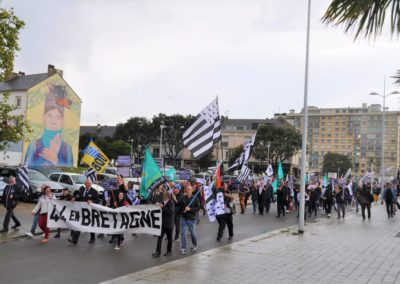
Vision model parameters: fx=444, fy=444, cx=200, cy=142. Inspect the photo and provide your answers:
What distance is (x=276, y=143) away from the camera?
7506 cm

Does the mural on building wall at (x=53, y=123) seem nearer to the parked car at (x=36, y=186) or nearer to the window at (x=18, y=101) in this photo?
the window at (x=18, y=101)

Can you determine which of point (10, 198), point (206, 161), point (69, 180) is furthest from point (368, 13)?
point (206, 161)

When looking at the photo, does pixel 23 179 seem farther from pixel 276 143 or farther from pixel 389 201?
pixel 276 143

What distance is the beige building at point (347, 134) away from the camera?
156 meters

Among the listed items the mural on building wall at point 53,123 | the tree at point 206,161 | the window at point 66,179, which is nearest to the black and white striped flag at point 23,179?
the window at point 66,179

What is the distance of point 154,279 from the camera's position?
8023 mm

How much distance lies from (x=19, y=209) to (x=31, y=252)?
35.1ft

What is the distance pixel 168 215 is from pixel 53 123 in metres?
44.1

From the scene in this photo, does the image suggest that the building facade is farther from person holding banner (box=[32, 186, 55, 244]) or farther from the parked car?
person holding banner (box=[32, 186, 55, 244])

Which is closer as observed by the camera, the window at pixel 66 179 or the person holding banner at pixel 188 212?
the person holding banner at pixel 188 212

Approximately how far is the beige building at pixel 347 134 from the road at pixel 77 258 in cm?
14252

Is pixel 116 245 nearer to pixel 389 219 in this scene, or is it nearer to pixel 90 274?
pixel 90 274

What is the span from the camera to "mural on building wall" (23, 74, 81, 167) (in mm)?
48719

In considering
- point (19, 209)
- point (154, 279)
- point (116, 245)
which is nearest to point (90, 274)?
point (154, 279)
